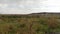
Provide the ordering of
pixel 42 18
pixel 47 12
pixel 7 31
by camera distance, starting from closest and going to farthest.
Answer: pixel 7 31
pixel 42 18
pixel 47 12

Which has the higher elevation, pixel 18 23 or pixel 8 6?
pixel 8 6

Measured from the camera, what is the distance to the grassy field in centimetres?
100

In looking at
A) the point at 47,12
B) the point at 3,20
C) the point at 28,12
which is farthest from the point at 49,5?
the point at 3,20

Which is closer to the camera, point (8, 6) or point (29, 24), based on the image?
point (29, 24)

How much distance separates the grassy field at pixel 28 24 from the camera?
1.00 m

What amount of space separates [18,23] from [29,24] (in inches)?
3.6

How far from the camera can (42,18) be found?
1111 millimetres

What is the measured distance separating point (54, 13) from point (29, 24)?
0.29 metres

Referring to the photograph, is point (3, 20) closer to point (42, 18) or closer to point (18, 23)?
point (18, 23)

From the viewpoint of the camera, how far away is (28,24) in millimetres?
1043

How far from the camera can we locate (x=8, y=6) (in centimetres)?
127

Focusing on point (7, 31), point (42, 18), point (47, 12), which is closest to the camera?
point (7, 31)

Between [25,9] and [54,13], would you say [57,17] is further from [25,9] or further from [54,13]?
[25,9]

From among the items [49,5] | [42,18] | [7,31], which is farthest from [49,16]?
[7,31]
